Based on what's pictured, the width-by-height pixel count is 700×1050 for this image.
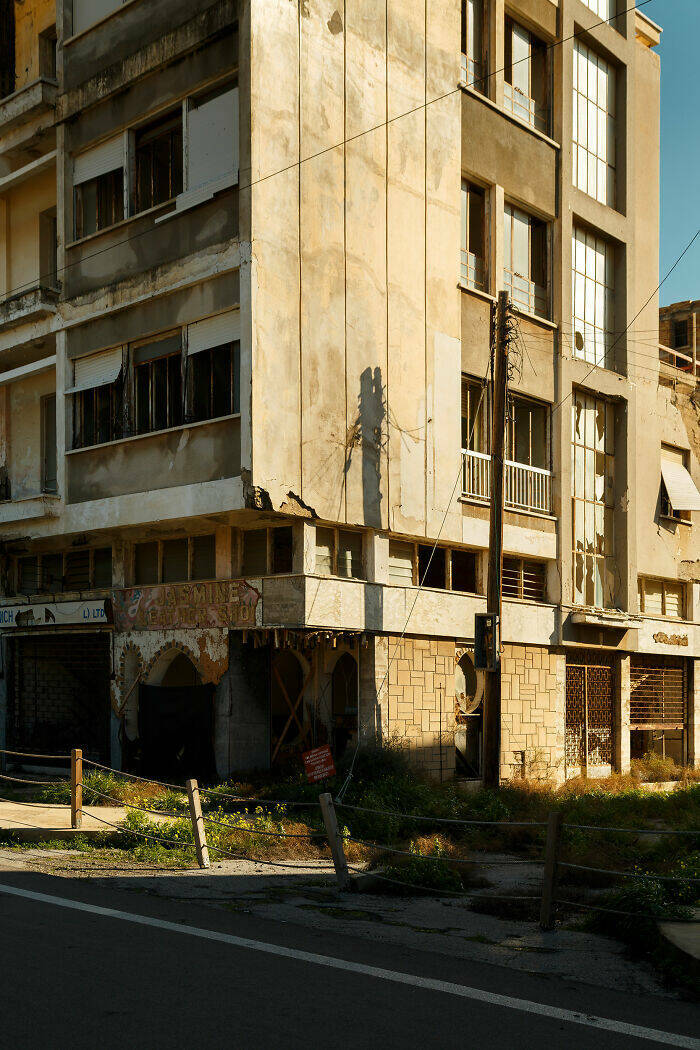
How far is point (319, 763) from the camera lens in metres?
16.9

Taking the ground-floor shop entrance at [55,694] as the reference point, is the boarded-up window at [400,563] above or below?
above

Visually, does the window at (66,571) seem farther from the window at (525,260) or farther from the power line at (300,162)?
the window at (525,260)

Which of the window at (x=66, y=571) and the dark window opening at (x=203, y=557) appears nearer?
the dark window opening at (x=203, y=557)

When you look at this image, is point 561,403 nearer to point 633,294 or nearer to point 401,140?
point 633,294

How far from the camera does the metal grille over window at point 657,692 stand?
1063 inches

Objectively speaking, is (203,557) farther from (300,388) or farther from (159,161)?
(159,161)

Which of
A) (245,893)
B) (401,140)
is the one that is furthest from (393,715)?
(401,140)

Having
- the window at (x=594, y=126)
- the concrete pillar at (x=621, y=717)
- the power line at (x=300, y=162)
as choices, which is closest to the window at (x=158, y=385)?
the power line at (x=300, y=162)

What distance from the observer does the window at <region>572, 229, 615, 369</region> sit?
2553 centimetres

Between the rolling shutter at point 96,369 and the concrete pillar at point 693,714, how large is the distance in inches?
655

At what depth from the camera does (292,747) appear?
19.6 metres

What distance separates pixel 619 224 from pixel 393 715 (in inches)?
535

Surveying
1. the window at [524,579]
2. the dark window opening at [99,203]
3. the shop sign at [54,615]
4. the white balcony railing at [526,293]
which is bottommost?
Answer: the shop sign at [54,615]

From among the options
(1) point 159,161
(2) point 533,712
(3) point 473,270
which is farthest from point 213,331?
(2) point 533,712
